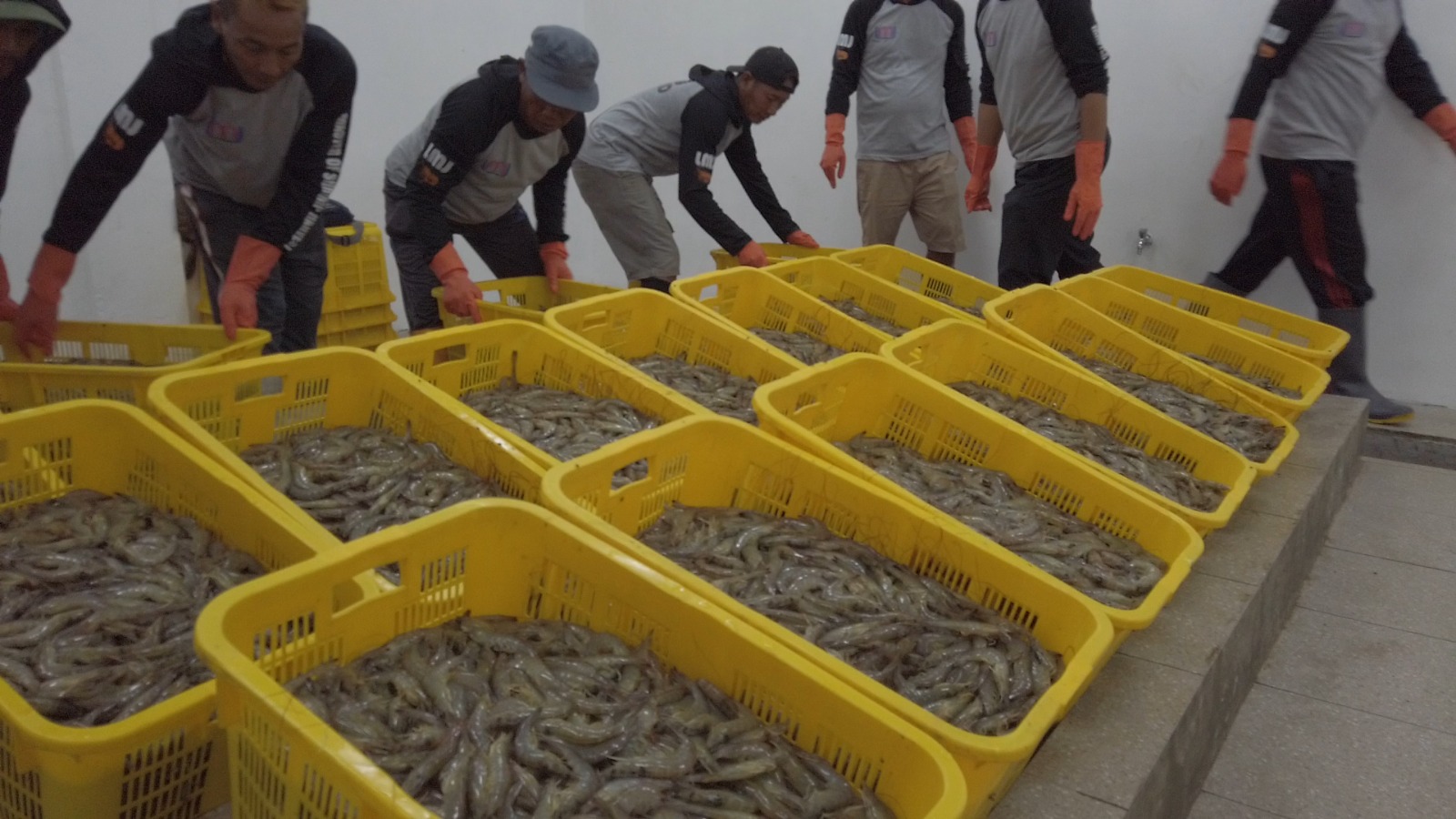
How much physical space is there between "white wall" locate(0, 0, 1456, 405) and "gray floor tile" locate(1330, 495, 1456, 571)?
1.73 m

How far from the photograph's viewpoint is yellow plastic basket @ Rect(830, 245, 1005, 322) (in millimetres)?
4320

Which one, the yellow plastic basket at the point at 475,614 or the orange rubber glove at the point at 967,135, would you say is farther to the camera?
the orange rubber glove at the point at 967,135

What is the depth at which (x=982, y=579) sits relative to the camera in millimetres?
2123

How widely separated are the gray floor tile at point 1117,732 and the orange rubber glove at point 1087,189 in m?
2.77

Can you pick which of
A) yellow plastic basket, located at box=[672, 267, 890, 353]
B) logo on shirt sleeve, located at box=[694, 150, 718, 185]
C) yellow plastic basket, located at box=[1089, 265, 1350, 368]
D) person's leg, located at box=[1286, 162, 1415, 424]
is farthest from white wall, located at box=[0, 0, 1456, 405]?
yellow plastic basket, located at box=[672, 267, 890, 353]

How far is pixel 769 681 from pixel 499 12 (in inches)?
261

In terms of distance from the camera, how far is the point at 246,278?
3139 mm

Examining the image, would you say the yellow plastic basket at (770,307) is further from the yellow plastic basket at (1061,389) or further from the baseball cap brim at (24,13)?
the baseball cap brim at (24,13)

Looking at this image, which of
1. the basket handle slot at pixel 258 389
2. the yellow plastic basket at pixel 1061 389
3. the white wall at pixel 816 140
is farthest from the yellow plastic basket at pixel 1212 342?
the basket handle slot at pixel 258 389

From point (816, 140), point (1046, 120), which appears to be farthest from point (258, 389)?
point (816, 140)

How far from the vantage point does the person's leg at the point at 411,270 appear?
4.01 m

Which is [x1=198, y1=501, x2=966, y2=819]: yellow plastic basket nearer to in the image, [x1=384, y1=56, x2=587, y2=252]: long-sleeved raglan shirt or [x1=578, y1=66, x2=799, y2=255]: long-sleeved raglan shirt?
[x1=384, y1=56, x2=587, y2=252]: long-sleeved raglan shirt

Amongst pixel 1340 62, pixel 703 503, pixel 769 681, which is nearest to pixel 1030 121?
pixel 1340 62

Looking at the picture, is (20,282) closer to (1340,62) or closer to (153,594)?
(153,594)
